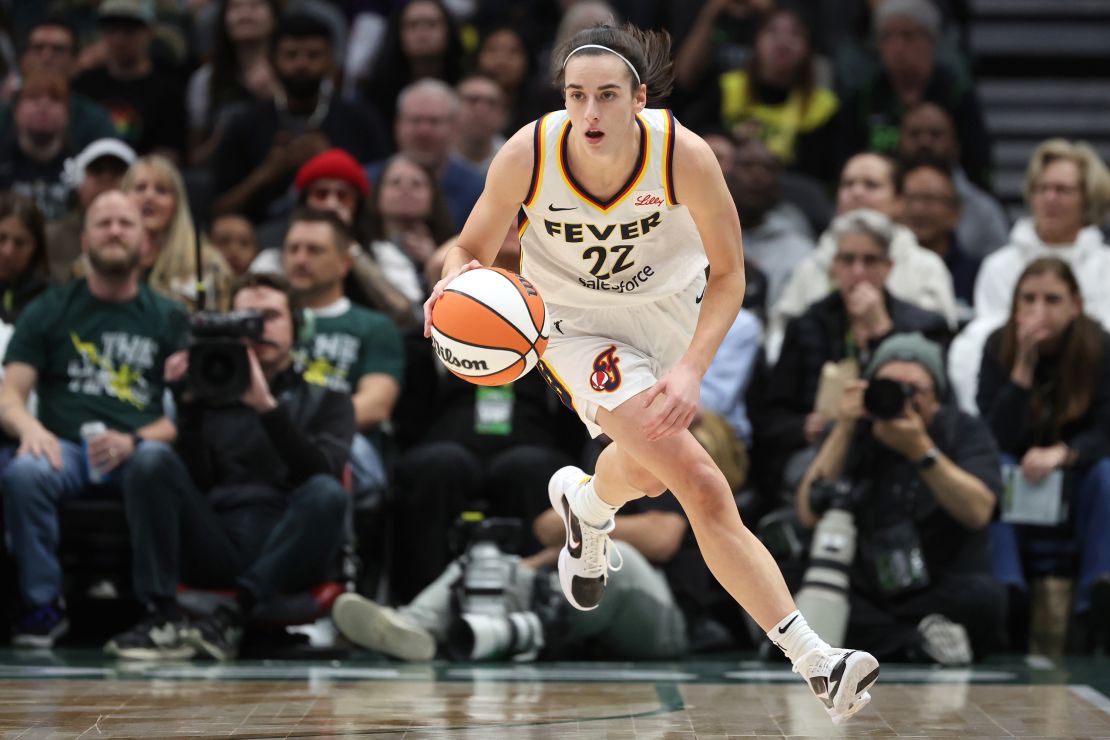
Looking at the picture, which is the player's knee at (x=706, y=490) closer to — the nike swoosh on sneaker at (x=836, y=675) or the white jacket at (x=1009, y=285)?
the nike swoosh on sneaker at (x=836, y=675)

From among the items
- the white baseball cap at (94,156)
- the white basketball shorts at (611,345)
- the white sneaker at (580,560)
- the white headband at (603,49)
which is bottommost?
the white sneaker at (580,560)

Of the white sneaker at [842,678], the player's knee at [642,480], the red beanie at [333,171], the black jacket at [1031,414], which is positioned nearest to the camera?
the white sneaker at [842,678]

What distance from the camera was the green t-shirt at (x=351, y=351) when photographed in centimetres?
775

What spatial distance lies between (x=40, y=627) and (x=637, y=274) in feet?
11.2

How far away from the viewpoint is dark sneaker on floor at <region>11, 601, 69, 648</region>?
23.4ft

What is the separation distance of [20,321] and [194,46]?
4703mm

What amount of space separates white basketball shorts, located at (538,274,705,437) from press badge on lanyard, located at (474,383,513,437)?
2279 millimetres

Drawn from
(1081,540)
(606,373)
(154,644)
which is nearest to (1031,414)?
(1081,540)

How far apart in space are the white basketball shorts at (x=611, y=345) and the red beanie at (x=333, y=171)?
3.48 metres

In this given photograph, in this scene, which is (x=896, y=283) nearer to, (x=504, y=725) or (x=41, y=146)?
(x=504, y=725)

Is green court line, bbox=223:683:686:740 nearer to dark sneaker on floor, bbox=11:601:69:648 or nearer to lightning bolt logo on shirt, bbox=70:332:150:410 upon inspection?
dark sneaker on floor, bbox=11:601:69:648

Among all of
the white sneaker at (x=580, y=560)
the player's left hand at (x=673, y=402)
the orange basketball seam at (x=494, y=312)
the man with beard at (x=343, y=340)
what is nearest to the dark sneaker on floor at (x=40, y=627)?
the man with beard at (x=343, y=340)

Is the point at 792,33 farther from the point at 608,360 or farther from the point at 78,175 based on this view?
the point at 608,360

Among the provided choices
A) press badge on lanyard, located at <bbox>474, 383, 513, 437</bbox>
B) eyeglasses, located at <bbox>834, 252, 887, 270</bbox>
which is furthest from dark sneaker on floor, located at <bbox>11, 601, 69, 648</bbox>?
eyeglasses, located at <bbox>834, 252, 887, 270</bbox>
